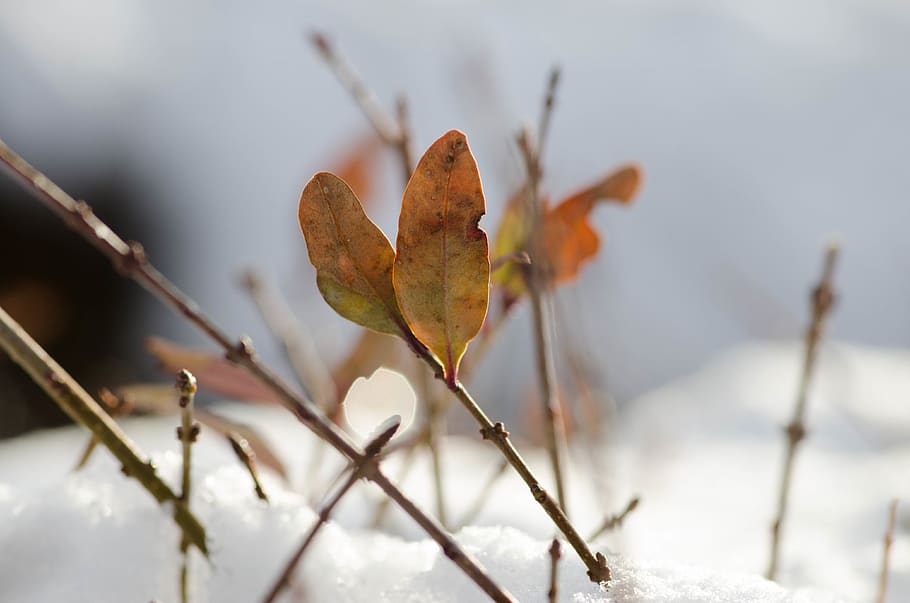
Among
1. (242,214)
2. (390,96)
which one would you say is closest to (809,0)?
(390,96)

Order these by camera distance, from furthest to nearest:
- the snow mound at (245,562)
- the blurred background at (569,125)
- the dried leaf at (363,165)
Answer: the blurred background at (569,125) → the dried leaf at (363,165) → the snow mound at (245,562)

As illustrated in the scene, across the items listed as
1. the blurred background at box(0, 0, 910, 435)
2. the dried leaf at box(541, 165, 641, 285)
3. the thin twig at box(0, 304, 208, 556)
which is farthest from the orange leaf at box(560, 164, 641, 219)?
the blurred background at box(0, 0, 910, 435)

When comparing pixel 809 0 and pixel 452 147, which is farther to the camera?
pixel 809 0

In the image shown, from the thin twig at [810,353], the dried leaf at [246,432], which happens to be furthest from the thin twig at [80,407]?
the thin twig at [810,353]

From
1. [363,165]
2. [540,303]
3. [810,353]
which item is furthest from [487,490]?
[363,165]

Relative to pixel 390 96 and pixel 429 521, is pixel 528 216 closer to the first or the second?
pixel 429 521

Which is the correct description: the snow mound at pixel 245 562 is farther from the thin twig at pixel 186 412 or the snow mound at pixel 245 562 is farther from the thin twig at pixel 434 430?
the thin twig at pixel 434 430

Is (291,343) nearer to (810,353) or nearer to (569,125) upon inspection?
(810,353)
